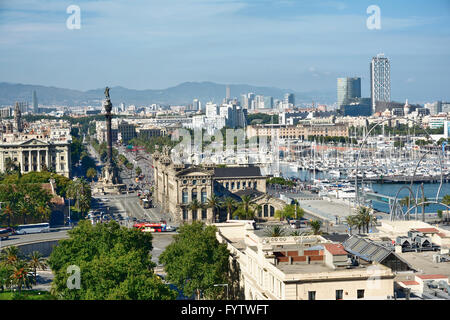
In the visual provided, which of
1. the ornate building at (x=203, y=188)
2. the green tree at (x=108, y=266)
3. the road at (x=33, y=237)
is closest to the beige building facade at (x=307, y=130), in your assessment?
the ornate building at (x=203, y=188)

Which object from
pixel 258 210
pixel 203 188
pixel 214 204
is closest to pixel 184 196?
pixel 203 188

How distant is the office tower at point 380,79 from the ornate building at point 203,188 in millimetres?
73748

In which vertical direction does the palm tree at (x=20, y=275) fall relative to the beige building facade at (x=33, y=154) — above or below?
below

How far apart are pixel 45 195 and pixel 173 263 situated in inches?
914

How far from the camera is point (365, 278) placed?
50.3 ft

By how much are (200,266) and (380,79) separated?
139 metres

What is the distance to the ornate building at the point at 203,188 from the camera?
43.9 m

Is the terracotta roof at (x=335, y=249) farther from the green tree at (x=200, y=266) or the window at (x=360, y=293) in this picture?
the green tree at (x=200, y=266)

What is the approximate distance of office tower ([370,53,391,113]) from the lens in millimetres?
133550

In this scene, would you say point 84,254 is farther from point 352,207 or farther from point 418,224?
point 352,207

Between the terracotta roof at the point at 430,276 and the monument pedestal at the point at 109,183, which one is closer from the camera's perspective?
the terracotta roof at the point at 430,276

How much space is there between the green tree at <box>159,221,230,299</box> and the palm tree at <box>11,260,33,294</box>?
6508 millimetres
